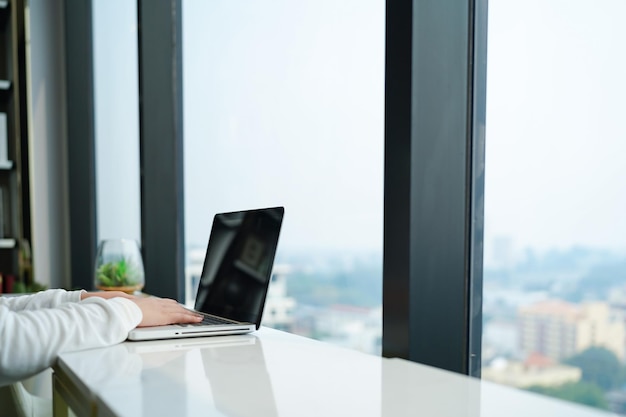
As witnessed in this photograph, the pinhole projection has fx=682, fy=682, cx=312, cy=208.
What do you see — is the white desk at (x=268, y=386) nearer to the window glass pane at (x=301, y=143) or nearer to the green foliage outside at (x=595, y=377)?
the green foliage outside at (x=595, y=377)

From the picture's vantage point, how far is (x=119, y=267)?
1.97 meters

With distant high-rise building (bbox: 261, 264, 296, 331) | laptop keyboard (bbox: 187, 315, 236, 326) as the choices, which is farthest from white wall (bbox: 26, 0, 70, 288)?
laptop keyboard (bbox: 187, 315, 236, 326)

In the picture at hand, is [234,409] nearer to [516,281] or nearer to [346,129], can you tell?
[516,281]

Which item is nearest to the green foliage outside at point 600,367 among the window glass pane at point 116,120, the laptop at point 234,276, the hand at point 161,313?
the laptop at point 234,276

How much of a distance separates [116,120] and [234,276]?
1.70 m

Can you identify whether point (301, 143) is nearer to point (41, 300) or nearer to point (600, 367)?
point (41, 300)

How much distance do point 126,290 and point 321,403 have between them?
1302 millimetres

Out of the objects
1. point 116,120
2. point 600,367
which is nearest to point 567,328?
point 600,367

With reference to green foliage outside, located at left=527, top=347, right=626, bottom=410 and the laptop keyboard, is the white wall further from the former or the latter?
green foliage outside, located at left=527, top=347, right=626, bottom=410

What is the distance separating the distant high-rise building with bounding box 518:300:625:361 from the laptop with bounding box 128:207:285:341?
50 cm

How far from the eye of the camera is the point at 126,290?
6.43ft

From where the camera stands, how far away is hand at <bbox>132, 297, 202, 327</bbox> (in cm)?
128

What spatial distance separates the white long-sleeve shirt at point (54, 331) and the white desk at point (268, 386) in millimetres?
25

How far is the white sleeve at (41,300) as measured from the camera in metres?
1.36
